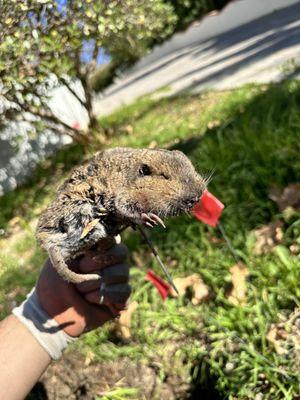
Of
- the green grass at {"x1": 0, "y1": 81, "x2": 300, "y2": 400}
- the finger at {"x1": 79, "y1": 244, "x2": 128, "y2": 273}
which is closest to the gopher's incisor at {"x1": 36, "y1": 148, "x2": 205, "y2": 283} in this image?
the finger at {"x1": 79, "y1": 244, "x2": 128, "y2": 273}

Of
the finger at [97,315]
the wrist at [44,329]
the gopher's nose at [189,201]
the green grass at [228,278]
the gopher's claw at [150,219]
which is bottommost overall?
the green grass at [228,278]

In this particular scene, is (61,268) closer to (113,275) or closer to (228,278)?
(113,275)

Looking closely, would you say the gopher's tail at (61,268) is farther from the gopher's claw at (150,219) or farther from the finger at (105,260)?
the gopher's claw at (150,219)

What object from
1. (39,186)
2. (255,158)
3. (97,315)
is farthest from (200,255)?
(39,186)

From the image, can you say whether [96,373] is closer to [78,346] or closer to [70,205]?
Result: [78,346]

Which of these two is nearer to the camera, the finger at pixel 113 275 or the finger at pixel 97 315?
the finger at pixel 113 275

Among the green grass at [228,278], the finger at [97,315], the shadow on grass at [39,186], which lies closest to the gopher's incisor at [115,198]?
the finger at [97,315]
